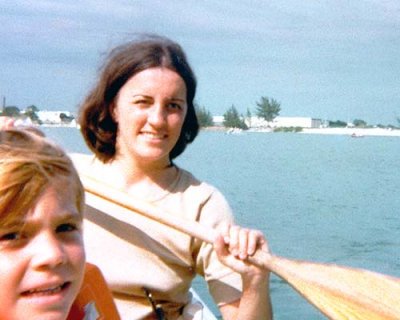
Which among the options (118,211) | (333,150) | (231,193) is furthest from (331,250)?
(333,150)

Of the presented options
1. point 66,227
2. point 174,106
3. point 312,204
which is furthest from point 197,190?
point 312,204

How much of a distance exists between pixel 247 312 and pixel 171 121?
1.95ft

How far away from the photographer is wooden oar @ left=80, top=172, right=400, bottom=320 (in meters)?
2.09

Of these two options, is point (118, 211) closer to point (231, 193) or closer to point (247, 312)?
point (247, 312)

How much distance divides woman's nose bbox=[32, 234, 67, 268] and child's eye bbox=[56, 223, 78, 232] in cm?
2

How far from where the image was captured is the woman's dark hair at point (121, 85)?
244cm

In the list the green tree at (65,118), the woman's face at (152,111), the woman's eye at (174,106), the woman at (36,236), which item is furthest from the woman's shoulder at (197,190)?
the woman at (36,236)

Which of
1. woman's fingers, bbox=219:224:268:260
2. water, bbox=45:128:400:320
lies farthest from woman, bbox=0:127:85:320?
woman's fingers, bbox=219:224:268:260

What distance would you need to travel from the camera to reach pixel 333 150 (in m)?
35.8

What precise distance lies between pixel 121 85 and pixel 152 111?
157 mm

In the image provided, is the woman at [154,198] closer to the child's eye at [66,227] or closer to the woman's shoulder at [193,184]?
the woman's shoulder at [193,184]

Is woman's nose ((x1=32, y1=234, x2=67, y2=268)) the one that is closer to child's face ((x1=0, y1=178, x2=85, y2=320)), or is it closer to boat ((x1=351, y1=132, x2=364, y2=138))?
child's face ((x1=0, y1=178, x2=85, y2=320))

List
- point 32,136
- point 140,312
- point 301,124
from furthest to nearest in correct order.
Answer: point 301,124, point 140,312, point 32,136

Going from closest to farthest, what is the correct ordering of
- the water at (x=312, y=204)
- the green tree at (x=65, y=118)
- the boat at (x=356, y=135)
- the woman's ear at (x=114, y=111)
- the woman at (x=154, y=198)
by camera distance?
the woman at (x=154, y=198)
the woman's ear at (x=114, y=111)
the green tree at (x=65, y=118)
the water at (x=312, y=204)
the boat at (x=356, y=135)
